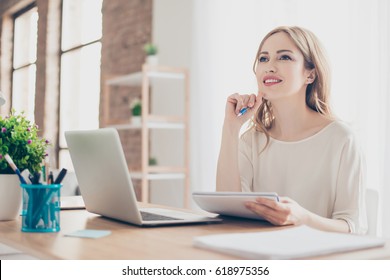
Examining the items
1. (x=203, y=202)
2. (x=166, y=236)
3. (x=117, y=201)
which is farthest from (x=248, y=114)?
(x=166, y=236)

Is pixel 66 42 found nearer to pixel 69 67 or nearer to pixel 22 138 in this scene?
pixel 69 67

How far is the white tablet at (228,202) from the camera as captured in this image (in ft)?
4.29

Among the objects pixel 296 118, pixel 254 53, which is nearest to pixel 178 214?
pixel 296 118

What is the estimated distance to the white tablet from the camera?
1.31 metres

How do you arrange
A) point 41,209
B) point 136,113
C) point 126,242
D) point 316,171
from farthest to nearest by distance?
1. point 136,113
2. point 316,171
3. point 41,209
4. point 126,242

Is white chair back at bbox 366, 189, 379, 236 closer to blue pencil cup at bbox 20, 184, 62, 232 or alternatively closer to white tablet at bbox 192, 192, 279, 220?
white tablet at bbox 192, 192, 279, 220

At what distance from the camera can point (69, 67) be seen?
23.4 feet

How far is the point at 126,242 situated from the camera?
1.08 meters

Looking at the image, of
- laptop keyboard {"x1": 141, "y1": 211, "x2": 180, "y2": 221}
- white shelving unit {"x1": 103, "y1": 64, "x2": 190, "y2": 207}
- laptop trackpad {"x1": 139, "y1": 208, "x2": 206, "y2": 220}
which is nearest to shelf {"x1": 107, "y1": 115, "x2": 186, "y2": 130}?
white shelving unit {"x1": 103, "y1": 64, "x2": 190, "y2": 207}

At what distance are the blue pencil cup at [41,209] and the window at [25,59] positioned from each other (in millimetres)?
6777

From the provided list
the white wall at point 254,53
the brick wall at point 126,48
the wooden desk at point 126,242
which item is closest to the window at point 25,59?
the brick wall at point 126,48

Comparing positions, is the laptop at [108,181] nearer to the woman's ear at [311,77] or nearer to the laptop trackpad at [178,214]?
the laptop trackpad at [178,214]

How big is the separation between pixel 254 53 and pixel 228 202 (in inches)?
94.3

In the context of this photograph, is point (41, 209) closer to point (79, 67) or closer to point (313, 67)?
point (313, 67)
